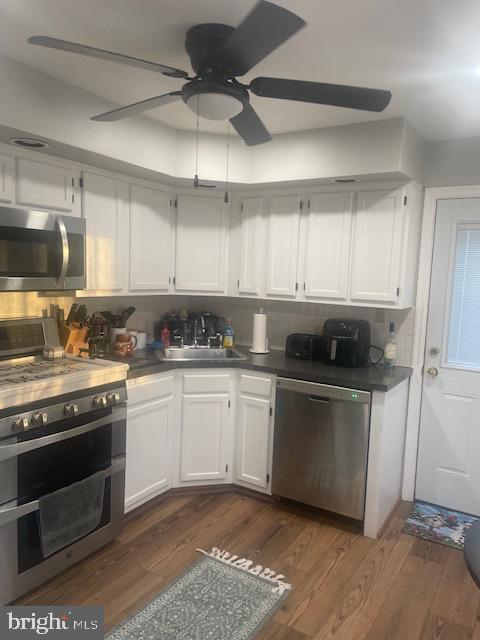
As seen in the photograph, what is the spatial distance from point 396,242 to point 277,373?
108cm

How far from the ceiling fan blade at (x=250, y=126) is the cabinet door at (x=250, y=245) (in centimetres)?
107

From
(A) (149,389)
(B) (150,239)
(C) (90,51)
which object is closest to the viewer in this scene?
(C) (90,51)

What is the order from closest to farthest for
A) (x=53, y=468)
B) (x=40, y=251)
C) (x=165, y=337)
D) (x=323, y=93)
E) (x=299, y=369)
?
(x=323, y=93) → (x=53, y=468) → (x=40, y=251) → (x=299, y=369) → (x=165, y=337)

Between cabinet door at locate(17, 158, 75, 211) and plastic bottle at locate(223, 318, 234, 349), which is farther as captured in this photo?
plastic bottle at locate(223, 318, 234, 349)

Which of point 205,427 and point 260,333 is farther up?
point 260,333

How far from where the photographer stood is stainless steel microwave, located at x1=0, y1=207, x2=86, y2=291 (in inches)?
85.9

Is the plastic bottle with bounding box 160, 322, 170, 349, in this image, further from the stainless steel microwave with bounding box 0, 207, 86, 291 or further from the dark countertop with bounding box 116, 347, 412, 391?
the stainless steel microwave with bounding box 0, 207, 86, 291

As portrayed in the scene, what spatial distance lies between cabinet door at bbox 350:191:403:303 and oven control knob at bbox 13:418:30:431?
201cm

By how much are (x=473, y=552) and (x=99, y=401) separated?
1.73 m

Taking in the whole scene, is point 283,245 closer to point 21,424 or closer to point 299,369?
point 299,369

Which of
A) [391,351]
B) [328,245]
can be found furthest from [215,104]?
[391,351]

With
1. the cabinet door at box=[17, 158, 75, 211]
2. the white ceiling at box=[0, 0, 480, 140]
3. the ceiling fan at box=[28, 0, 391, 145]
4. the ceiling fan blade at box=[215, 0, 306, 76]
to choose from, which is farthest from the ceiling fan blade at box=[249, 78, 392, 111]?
the cabinet door at box=[17, 158, 75, 211]

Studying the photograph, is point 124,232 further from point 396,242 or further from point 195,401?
point 396,242

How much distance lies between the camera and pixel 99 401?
2.35 meters
